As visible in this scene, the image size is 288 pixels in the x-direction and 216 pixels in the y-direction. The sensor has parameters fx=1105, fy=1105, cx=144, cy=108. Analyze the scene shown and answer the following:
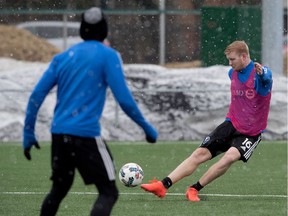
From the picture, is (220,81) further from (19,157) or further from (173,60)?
(173,60)

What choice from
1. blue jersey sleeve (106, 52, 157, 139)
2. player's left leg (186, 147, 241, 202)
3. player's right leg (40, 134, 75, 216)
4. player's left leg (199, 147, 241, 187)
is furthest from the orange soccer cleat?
blue jersey sleeve (106, 52, 157, 139)

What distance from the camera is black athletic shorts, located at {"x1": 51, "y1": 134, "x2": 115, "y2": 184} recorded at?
303 inches

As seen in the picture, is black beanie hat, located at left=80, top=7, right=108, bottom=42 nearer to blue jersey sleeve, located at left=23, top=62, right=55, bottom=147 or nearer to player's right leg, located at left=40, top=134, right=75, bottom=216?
blue jersey sleeve, located at left=23, top=62, right=55, bottom=147

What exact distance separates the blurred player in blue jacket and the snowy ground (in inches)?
465

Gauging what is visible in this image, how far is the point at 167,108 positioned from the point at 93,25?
1235cm

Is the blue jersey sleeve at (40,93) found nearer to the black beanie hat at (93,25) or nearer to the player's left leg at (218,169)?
the black beanie hat at (93,25)

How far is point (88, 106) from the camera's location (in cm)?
774

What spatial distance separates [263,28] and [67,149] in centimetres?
1420

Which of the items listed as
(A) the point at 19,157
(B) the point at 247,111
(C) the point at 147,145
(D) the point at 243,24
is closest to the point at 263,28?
(D) the point at 243,24

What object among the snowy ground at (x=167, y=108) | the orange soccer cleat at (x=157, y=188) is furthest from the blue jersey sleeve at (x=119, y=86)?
the snowy ground at (x=167, y=108)

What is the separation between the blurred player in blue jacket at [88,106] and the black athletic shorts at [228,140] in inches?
138

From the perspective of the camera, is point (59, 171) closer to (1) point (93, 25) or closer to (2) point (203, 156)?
(1) point (93, 25)

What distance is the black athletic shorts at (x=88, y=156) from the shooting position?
25.2ft

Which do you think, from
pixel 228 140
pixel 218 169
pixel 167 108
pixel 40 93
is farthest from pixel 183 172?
pixel 167 108
